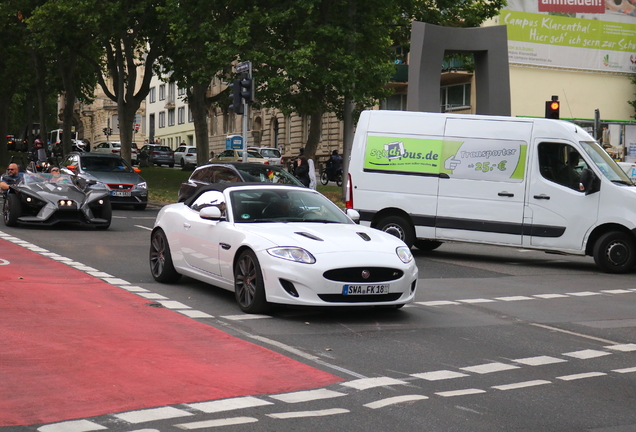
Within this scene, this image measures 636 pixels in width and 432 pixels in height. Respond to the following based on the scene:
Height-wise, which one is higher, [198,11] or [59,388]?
[198,11]

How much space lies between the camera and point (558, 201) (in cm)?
1545

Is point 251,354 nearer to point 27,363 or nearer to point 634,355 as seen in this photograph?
point 27,363

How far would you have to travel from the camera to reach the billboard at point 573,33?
51188 millimetres

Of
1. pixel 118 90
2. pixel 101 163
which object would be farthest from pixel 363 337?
pixel 118 90

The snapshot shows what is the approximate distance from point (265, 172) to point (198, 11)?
43.1ft

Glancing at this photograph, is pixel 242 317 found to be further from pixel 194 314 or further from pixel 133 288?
pixel 133 288

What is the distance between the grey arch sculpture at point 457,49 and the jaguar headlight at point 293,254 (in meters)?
12.8

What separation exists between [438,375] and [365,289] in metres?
2.37

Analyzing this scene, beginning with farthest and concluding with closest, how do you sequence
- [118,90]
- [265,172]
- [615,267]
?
[118,90] → [265,172] → [615,267]

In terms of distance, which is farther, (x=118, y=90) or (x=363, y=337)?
(x=118, y=90)

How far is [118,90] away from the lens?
40.8m

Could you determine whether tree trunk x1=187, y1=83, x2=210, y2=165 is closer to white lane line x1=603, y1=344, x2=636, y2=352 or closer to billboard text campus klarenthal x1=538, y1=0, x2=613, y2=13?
billboard text campus klarenthal x1=538, y1=0, x2=613, y2=13

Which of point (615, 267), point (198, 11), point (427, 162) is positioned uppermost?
point (198, 11)

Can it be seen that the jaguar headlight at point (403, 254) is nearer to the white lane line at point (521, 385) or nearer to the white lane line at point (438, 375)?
the white lane line at point (438, 375)
